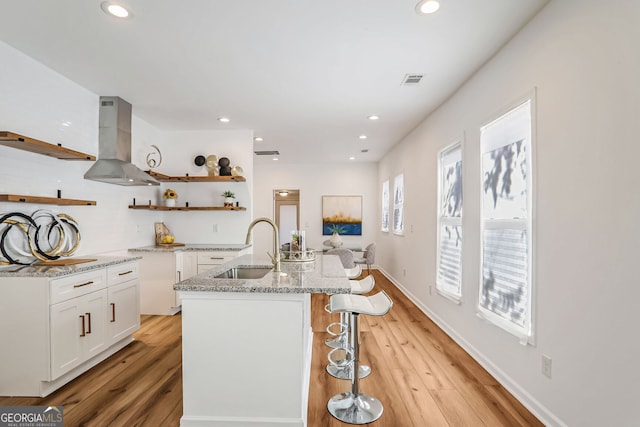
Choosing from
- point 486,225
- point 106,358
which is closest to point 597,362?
point 486,225

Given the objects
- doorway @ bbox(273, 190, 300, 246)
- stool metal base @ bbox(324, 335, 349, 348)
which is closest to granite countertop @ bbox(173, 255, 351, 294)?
stool metal base @ bbox(324, 335, 349, 348)

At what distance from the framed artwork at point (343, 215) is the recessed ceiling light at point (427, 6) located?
584 centimetres

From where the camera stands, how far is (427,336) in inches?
134

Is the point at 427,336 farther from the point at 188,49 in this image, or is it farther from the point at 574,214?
the point at 188,49

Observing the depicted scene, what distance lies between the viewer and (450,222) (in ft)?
11.5

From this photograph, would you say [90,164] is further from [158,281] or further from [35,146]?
[158,281]

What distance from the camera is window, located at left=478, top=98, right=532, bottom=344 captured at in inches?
85.0

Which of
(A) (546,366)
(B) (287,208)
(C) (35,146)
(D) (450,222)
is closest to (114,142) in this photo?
(C) (35,146)

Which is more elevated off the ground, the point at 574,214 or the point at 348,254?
the point at 574,214

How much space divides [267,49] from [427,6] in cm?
123

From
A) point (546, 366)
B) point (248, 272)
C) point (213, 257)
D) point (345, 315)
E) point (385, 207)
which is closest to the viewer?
point (546, 366)

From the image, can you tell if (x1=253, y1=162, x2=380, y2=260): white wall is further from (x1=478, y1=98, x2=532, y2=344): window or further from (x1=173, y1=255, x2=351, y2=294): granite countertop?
(x1=173, y1=255, x2=351, y2=294): granite countertop

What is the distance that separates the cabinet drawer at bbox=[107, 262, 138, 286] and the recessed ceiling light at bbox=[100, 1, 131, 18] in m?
2.07

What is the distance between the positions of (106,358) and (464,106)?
4228mm
